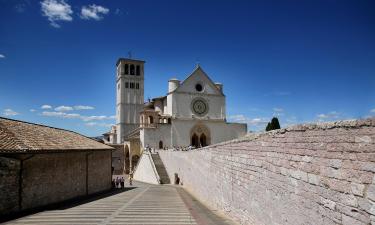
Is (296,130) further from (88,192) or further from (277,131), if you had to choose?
(88,192)

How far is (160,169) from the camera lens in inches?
1531

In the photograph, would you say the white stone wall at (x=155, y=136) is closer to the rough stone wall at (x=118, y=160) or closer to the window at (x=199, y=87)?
the rough stone wall at (x=118, y=160)

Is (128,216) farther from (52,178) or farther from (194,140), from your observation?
(194,140)

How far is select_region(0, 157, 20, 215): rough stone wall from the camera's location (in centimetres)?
1299

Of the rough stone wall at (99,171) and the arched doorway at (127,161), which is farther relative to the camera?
the arched doorway at (127,161)

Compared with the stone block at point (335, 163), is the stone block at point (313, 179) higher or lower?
lower

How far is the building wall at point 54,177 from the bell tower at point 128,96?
4022cm

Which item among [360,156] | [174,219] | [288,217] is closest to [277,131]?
[288,217]

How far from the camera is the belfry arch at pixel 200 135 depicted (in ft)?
178

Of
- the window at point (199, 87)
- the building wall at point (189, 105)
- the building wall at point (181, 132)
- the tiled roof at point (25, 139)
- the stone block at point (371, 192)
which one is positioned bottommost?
the stone block at point (371, 192)

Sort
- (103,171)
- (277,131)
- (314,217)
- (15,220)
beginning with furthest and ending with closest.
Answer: (103,171) < (15,220) < (277,131) < (314,217)

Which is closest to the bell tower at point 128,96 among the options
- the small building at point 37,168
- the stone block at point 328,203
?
the small building at point 37,168

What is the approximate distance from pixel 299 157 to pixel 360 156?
1.89 meters

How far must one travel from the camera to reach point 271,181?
8.23m
